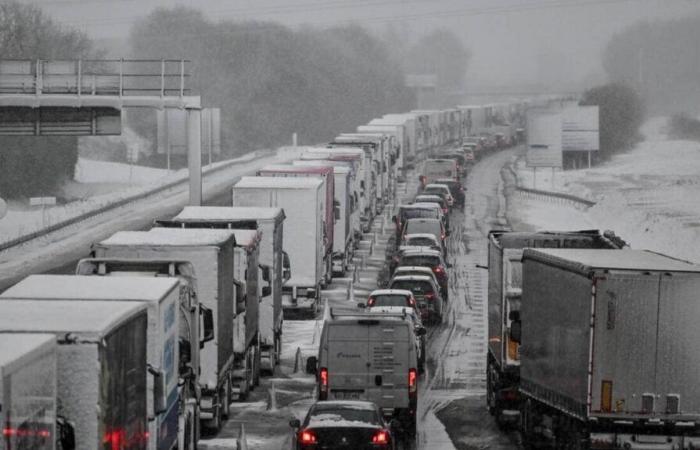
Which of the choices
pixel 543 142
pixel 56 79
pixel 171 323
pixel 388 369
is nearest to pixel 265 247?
pixel 388 369

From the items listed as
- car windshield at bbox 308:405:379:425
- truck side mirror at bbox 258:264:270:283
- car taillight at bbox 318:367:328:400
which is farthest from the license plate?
truck side mirror at bbox 258:264:270:283

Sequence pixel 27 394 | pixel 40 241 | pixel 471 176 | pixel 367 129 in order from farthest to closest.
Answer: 1. pixel 471 176
2. pixel 367 129
3. pixel 40 241
4. pixel 27 394

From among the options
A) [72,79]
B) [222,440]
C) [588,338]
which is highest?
[72,79]

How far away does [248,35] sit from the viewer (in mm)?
149500

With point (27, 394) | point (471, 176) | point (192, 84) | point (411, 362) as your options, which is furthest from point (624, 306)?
point (192, 84)

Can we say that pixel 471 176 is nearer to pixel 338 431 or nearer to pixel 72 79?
pixel 72 79

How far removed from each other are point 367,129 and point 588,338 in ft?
203

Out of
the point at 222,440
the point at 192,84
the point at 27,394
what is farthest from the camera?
the point at 192,84

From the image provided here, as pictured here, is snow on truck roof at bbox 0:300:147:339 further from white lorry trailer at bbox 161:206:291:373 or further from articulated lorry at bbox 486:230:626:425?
white lorry trailer at bbox 161:206:291:373

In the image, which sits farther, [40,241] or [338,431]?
[40,241]

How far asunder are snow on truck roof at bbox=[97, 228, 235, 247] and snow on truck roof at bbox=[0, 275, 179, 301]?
5.03 meters

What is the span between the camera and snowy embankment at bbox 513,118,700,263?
227ft

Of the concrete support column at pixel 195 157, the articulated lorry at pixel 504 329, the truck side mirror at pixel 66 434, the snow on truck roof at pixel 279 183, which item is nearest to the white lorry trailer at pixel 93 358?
the truck side mirror at pixel 66 434

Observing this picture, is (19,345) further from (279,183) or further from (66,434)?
(279,183)
